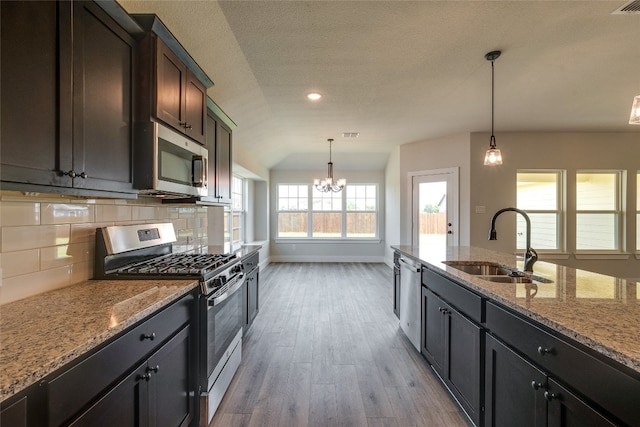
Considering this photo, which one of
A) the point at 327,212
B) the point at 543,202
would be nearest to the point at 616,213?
the point at 543,202

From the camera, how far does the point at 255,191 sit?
23.1 feet

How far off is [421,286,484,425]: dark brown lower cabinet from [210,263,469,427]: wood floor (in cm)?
21

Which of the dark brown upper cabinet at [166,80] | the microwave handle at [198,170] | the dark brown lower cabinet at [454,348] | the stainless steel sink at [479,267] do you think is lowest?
the dark brown lower cabinet at [454,348]

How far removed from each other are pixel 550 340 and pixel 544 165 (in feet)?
16.6

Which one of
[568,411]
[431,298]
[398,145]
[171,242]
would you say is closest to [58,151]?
[171,242]

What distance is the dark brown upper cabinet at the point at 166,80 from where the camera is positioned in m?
1.53

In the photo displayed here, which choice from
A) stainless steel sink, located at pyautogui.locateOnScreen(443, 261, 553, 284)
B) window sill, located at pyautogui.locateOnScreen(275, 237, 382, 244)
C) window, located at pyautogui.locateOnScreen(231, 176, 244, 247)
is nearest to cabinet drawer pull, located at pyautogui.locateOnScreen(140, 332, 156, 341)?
stainless steel sink, located at pyautogui.locateOnScreen(443, 261, 553, 284)

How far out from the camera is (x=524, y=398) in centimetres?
121

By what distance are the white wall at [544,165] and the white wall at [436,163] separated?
11cm

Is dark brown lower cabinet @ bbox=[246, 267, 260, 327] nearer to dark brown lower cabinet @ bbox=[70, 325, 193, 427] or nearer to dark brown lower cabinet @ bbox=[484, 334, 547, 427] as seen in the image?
dark brown lower cabinet @ bbox=[70, 325, 193, 427]

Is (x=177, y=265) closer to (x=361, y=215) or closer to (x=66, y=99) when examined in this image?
(x=66, y=99)

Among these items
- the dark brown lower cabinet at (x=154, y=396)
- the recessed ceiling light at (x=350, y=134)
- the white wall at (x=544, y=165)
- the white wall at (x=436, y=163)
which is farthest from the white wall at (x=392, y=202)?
the dark brown lower cabinet at (x=154, y=396)

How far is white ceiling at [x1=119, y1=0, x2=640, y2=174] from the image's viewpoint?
194 centimetres

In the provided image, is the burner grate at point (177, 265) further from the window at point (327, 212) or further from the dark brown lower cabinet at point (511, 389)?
the window at point (327, 212)
